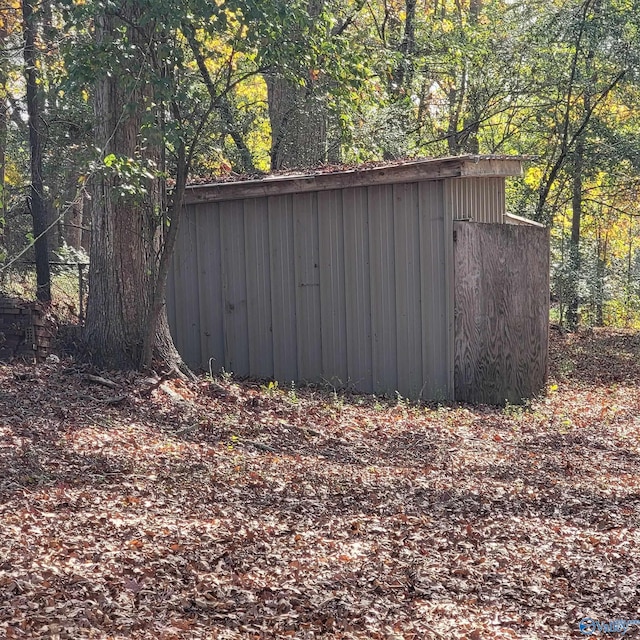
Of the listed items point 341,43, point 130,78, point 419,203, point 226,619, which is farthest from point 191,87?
point 226,619

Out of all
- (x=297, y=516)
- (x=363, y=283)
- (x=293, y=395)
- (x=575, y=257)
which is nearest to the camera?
(x=297, y=516)

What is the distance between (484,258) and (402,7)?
1177 cm

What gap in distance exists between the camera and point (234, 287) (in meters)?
11.0

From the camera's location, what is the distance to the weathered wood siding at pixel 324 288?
981 centimetres

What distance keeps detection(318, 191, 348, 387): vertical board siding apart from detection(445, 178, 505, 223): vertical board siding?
1383mm

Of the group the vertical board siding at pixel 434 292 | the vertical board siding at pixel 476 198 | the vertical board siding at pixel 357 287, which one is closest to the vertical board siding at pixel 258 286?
the vertical board siding at pixel 357 287

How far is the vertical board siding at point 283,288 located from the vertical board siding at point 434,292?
172 centimetres

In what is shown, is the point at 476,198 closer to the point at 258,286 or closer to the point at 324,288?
the point at 324,288

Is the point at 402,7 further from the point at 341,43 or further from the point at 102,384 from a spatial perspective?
the point at 102,384

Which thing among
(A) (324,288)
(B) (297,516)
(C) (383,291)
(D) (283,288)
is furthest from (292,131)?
(B) (297,516)

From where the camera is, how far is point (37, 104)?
34.8ft

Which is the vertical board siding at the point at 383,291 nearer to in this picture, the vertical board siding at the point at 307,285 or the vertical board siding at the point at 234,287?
the vertical board siding at the point at 307,285

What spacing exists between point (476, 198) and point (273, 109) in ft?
18.5

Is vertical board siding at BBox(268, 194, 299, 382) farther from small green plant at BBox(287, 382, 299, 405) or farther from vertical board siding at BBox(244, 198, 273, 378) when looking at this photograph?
small green plant at BBox(287, 382, 299, 405)
